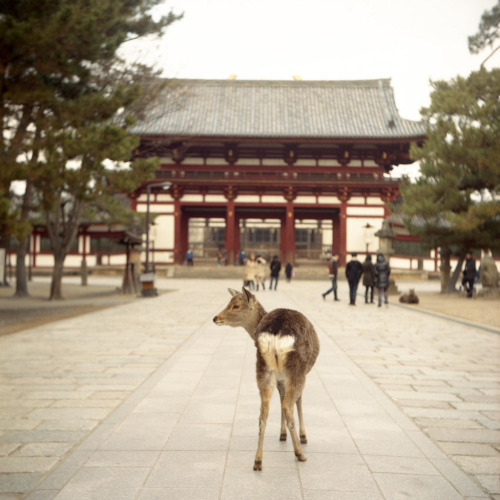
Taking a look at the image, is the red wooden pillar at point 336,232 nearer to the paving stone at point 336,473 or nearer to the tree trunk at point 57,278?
the tree trunk at point 57,278

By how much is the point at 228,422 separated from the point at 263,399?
123cm

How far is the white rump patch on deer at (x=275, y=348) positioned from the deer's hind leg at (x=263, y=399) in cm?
7

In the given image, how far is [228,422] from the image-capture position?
4.56 metres

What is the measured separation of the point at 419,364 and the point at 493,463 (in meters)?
3.58

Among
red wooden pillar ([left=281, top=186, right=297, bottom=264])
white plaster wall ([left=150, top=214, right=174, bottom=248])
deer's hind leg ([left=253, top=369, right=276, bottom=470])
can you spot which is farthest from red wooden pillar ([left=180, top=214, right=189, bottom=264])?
deer's hind leg ([left=253, top=369, right=276, bottom=470])

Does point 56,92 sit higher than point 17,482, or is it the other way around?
point 56,92

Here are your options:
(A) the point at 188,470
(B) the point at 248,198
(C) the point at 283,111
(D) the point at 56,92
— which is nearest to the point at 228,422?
(A) the point at 188,470

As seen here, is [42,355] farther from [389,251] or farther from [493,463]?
[389,251]

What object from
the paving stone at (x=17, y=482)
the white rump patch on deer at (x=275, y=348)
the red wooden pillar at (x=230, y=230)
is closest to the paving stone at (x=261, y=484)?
the white rump patch on deer at (x=275, y=348)

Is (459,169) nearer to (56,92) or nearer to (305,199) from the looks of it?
(56,92)

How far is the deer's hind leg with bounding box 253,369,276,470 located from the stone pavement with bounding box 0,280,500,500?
0.35 feet

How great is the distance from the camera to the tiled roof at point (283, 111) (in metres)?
33.4

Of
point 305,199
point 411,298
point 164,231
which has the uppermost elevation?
point 305,199

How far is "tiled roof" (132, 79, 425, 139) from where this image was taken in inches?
1314
